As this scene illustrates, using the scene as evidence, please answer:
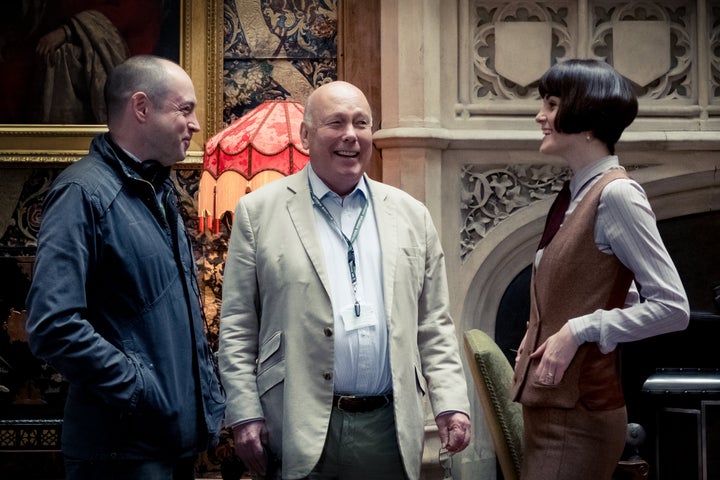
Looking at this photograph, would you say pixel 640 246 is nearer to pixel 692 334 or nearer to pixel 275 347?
pixel 275 347

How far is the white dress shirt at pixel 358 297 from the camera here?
234 centimetres

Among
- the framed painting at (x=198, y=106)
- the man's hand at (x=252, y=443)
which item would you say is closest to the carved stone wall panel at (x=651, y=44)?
the framed painting at (x=198, y=106)

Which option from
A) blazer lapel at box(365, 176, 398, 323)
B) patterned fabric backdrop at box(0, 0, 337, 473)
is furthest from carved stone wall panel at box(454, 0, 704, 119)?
blazer lapel at box(365, 176, 398, 323)

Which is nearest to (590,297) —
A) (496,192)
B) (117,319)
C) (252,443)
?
(252,443)

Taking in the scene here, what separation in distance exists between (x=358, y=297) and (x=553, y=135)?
23.0 inches

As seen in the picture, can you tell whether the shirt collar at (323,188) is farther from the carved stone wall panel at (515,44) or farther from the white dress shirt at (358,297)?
Result: the carved stone wall panel at (515,44)

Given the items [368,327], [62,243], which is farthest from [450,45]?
[62,243]

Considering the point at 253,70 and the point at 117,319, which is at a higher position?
the point at 253,70

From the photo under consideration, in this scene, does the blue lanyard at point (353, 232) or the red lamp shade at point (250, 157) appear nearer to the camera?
the blue lanyard at point (353, 232)

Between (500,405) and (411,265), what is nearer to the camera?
(411,265)

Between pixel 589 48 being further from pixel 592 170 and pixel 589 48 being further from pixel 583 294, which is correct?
pixel 583 294

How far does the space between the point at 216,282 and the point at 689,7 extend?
2.17 meters

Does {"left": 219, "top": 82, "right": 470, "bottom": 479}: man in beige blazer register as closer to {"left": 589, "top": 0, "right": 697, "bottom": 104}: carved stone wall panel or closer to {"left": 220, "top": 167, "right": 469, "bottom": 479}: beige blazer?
{"left": 220, "top": 167, "right": 469, "bottom": 479}: beige blazer

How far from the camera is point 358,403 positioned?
2328 millimetres
